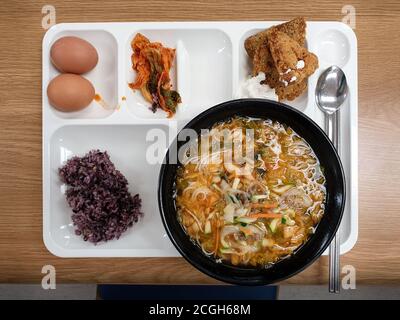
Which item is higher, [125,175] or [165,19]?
[165,19]

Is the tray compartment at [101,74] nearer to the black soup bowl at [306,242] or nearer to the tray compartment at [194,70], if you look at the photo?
the tray compartment at [194,70]

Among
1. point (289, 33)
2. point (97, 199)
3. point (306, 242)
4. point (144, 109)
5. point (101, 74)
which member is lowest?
point (306, 242)

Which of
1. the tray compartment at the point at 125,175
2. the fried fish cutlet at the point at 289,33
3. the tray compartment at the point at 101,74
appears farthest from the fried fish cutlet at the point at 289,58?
the tray compartment at the point at 101,74

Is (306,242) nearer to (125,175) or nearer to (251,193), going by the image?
(251,193)

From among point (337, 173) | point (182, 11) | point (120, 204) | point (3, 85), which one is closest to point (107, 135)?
point (120, 204)

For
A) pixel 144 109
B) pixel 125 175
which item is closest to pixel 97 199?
pixel 125 175

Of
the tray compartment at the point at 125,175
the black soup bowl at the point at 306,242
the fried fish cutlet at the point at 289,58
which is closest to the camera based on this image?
the black soup bowl at the point at 306,242
